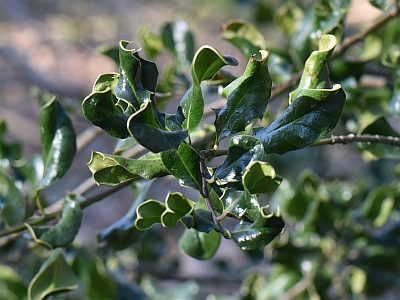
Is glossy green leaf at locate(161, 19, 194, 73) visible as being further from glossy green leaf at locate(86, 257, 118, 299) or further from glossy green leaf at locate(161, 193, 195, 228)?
glossy green leaf at locate(161, 193, 195, 228)

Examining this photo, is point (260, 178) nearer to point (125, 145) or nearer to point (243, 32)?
point (125, 145)

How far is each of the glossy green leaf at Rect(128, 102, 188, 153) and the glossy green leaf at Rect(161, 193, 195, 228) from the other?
0.16 feet

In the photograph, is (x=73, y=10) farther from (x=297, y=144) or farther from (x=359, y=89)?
(x=297, y=144)

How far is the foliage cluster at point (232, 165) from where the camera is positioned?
42cm

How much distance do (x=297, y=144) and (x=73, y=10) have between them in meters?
5.36

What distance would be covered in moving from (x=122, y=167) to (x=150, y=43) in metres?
→ 0.59

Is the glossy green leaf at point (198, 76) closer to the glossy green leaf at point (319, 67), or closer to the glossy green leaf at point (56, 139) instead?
the glossy green leaf at point (319, 67)

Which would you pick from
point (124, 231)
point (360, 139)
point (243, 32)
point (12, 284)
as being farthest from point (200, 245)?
point (12, 284)

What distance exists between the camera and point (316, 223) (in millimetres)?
983

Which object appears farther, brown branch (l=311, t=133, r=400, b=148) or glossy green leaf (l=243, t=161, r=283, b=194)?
brown branch (l=311, t=133, r=400, b=148)

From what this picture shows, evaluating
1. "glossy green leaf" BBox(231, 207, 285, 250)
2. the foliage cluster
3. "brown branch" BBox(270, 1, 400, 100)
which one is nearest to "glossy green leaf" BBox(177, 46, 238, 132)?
the foliage cluster

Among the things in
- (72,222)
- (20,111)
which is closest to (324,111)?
(72,222)

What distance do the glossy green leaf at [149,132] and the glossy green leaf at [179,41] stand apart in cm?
59

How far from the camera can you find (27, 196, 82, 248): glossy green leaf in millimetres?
561
